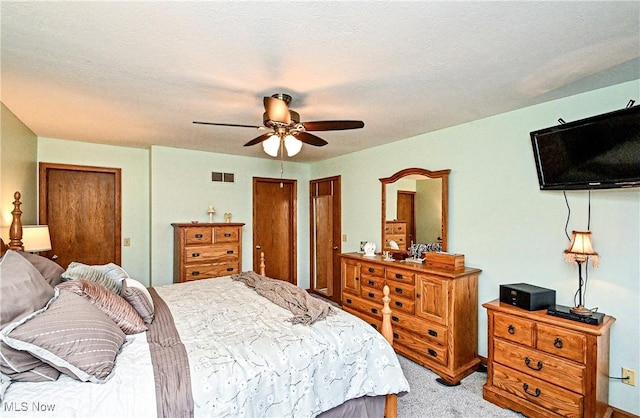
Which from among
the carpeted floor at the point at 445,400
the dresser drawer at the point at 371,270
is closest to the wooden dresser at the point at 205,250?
the dresser drawer at the point at 371,270

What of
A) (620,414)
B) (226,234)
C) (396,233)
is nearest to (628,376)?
(620,414)

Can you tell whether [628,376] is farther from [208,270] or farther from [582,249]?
[208,270]

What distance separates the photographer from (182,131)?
3.61m

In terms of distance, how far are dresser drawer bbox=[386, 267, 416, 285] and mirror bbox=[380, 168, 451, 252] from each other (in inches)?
20.3

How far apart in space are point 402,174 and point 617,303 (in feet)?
7.65

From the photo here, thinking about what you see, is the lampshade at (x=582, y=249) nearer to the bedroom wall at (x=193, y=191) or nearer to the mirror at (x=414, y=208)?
the mirror at (x=414, y=208)

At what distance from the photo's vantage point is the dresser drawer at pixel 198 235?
161 inches

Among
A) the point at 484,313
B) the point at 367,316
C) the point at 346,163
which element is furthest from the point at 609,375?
the point at 346,163

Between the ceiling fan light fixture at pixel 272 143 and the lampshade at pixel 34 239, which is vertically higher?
the ceiling fan light fixture at pixel 272 143

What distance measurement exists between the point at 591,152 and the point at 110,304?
338 centimetres

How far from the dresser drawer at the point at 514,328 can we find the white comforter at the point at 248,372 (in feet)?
3.48

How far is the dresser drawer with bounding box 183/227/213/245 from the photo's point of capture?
410 centimetres

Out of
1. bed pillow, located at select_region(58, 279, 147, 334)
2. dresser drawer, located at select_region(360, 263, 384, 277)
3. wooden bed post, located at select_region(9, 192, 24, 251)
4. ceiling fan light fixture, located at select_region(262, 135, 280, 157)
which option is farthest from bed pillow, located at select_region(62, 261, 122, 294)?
dresser drawer, located at select_region(360, 263, 384, 277)

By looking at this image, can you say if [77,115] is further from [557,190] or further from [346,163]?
[557,190]
